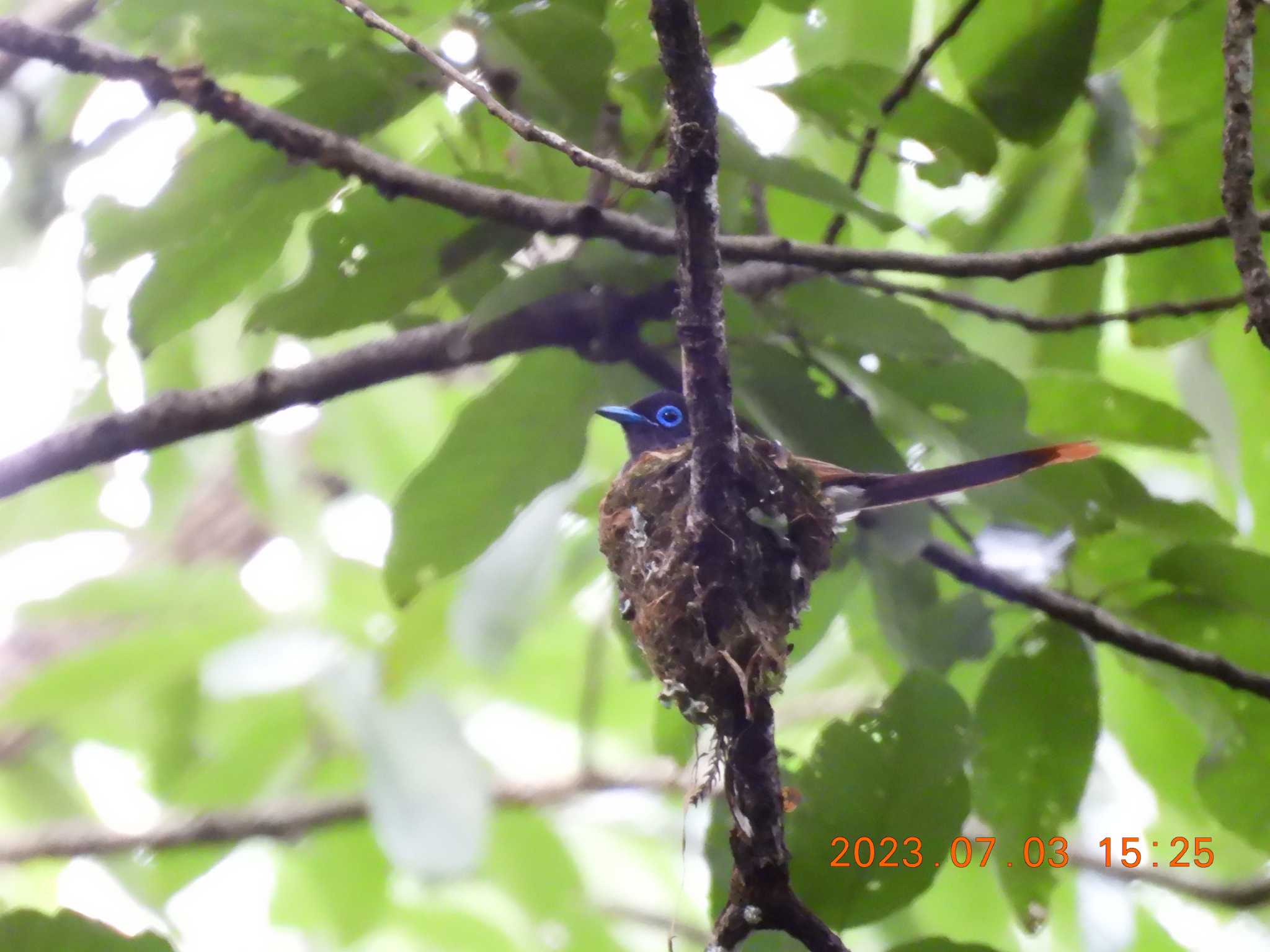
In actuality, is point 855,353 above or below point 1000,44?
below

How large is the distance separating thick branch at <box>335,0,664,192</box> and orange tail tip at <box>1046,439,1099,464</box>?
3.11 feet

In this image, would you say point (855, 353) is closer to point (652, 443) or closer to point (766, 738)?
point (652, 443)

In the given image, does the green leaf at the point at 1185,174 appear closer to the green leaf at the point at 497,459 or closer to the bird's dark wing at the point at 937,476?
the bird's dark wing at the point at 937,476

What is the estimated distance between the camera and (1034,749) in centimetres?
223

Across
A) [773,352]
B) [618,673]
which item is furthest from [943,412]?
[618,673]

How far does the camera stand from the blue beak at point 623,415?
227 cm

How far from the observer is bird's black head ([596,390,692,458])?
8.22 feet

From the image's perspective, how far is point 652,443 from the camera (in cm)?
266

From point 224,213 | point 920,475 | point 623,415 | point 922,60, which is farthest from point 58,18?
point 920,475

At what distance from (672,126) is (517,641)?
171cm

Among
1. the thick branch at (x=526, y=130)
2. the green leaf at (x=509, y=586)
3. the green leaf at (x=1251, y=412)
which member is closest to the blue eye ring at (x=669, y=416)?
the green leaf at (x=509, y=586)

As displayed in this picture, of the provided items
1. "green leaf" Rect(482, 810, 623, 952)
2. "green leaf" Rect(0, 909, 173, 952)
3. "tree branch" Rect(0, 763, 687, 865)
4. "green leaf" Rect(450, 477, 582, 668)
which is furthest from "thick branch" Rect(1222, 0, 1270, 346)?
"green leaf" Rect(482, 810, 623, 952)

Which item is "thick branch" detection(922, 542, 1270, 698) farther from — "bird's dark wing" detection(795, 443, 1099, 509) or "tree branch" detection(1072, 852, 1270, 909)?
"tree branch" detection(1072, 852, 1270, 909)

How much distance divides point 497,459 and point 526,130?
71 cm
